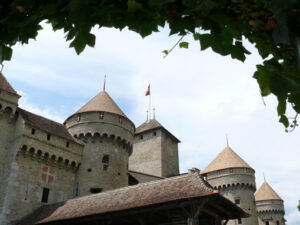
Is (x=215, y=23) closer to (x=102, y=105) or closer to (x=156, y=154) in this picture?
(x=102, y=105)

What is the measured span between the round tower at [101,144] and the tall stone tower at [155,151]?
10.7 m

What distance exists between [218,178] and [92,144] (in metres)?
16.1

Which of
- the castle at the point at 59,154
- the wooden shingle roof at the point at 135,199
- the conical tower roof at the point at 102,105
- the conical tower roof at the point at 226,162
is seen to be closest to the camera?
the wooden shingle roof at the point at 135,199

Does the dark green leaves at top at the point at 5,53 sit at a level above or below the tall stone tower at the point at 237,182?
below

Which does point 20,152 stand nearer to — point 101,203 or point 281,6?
point 101,203

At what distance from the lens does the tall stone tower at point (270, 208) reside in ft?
138

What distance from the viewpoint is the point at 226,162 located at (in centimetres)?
3547

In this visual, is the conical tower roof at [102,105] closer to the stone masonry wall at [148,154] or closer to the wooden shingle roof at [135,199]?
the wooden shingle roof at [135,199]

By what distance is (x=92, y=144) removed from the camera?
24.2 metres

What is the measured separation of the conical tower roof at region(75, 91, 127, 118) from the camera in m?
25.4

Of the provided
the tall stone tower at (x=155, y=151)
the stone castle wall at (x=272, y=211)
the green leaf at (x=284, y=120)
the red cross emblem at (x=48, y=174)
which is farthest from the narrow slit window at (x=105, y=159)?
the stone castle wall at (x=272, y=211)

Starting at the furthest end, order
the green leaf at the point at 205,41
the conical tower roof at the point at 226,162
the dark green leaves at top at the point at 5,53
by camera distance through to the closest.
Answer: the conical tower roof at the point at 226,162 → the dark green leaves at top at the point at 5,53 → the green leaf at the point at 205,41

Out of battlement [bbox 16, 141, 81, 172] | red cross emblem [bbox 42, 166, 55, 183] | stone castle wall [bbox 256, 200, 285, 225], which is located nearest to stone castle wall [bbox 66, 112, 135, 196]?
battlement [bbox 16, 141, 81, 172]

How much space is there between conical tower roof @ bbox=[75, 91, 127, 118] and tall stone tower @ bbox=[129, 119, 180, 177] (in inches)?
435
